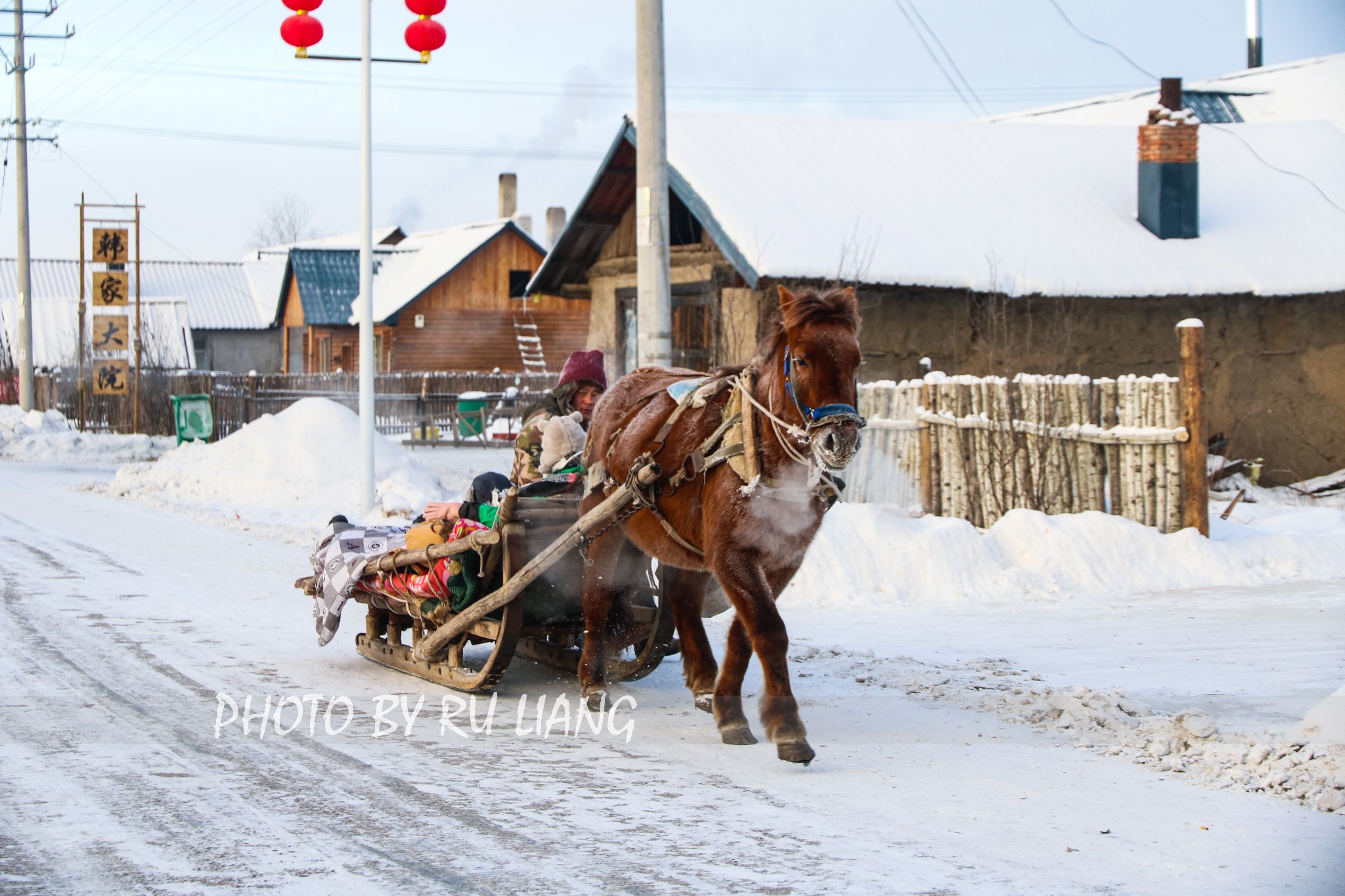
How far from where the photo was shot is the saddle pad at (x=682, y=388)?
620 centimetres

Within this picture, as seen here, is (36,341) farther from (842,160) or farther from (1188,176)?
(1188,176)

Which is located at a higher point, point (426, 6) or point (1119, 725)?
point (426, 6)

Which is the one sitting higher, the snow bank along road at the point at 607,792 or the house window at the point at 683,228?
the house window at the point at 683,228

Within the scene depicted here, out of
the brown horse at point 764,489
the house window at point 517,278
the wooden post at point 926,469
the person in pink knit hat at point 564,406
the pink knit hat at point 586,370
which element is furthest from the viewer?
the house window at point 517,278

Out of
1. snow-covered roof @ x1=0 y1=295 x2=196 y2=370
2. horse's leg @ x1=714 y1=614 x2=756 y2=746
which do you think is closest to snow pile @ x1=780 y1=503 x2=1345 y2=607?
horse's leg @ x1=714 y1=614 x2=756 y2=746

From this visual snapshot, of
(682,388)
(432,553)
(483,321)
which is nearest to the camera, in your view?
(682,388)

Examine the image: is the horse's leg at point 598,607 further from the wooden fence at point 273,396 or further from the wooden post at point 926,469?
the wooden fence at point 273,396

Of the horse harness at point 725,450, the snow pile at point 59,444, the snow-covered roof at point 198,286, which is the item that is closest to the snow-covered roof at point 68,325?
the snow-covered roof at point 198,286

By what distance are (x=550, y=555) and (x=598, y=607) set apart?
0.54 meters

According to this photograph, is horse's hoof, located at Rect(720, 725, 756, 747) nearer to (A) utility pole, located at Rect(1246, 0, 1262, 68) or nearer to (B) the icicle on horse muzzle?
(B) the icicle on horse muzzle

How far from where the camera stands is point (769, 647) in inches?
208

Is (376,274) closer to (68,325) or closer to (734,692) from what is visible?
(68,325)

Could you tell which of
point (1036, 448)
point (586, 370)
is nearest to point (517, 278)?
point (1036, 448)

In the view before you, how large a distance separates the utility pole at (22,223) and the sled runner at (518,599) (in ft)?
87.4
